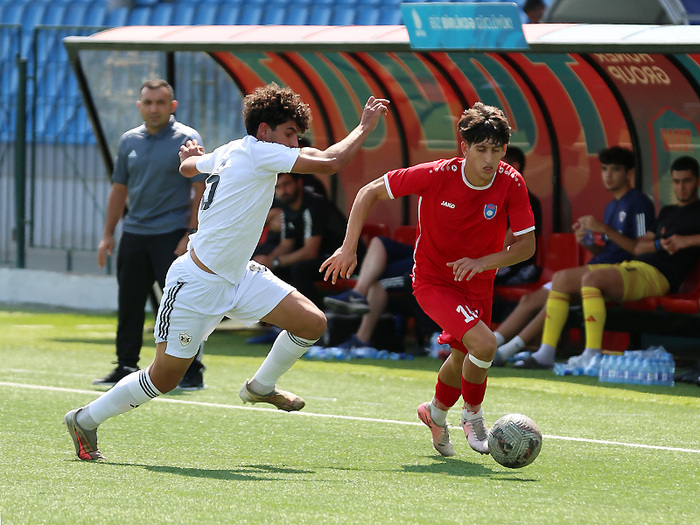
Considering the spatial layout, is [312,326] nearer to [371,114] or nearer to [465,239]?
[465,239]

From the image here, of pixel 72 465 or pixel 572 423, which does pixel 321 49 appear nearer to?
pixel 572 423

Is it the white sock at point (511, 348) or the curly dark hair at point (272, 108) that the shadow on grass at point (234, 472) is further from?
the white sock at point (511, 348)

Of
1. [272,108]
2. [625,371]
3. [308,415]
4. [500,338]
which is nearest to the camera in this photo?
[272,108]

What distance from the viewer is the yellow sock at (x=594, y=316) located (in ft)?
30.6

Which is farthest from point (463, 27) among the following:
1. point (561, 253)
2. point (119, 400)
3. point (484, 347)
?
point (119, 400)

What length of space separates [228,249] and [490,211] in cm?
122

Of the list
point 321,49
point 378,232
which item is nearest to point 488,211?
point 321,49

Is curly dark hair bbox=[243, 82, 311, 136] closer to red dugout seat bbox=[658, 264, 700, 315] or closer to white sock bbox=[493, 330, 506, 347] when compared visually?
white sock bbox=[493, 330, 506, 347]

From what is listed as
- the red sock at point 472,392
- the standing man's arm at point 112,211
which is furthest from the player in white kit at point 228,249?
the standing man's arm at point 112,211

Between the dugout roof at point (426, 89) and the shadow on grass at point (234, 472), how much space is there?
4.49 m

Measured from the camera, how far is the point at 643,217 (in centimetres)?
980

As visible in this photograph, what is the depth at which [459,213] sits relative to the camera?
604 centimetres

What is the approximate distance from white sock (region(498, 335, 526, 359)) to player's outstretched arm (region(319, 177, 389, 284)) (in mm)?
3860

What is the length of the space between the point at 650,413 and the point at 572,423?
2.28 feet
